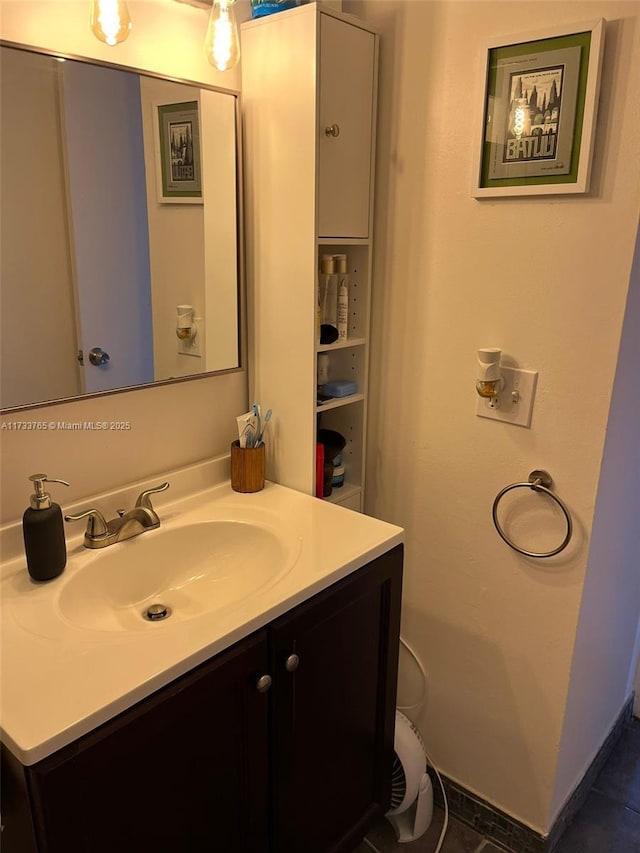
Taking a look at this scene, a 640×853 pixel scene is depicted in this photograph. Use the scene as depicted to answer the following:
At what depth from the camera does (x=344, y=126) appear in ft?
4.46

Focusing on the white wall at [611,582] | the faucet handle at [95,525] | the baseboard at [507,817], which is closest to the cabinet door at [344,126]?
the white wall at [611,582]

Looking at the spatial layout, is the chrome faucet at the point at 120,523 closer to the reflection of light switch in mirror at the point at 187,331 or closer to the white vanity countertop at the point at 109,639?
the white vanity countertop at the point at 109,639

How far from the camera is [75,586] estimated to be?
3.70ft

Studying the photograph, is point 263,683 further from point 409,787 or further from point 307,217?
point 307,217

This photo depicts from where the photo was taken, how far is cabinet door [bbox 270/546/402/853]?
1.14 m

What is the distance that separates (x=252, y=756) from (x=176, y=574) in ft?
1.22

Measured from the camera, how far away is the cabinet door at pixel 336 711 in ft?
3.73

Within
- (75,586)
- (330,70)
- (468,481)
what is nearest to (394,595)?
(468,481)

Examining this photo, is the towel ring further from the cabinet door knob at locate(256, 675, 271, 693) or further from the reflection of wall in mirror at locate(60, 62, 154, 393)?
the reflection of wall in mirror at locate(60, 62, 154, 393)

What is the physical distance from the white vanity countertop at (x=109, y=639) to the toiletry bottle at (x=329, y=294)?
46 centimetres

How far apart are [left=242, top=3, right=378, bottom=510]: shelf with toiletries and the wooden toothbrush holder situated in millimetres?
70

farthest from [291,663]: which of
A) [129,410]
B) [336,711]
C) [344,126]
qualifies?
[344,126]

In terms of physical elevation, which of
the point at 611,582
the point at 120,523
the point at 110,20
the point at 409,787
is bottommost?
the point at 409,787

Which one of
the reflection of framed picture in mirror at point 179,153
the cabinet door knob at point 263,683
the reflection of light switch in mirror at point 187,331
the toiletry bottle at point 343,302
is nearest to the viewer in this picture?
the cabinet door knob at point 263,683
